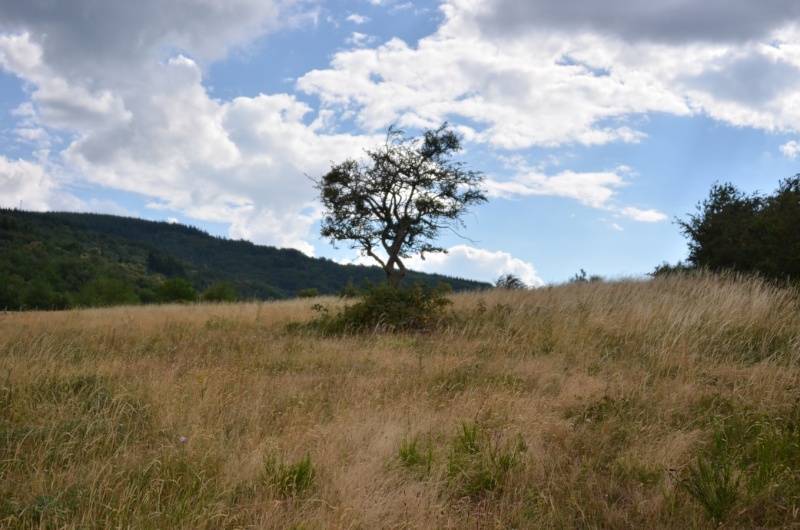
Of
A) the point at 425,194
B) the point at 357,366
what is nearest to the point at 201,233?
the point at 425,194

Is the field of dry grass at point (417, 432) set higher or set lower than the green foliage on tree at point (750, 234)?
lower

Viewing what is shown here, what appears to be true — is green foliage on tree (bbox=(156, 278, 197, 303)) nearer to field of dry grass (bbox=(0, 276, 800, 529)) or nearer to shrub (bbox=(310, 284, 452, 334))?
shrub (bbox=(310, 284, 452, 334))

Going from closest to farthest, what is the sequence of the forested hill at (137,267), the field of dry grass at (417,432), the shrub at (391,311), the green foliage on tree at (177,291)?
the field of dry grass at (417,432) → the shrub at (391,311) → the green foliage on tree at (177,291) → the forested hill at (137,267)

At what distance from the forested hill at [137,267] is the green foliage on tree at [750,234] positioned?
9.94 m

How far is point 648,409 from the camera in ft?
18.8

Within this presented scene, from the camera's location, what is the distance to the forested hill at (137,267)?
56.1m

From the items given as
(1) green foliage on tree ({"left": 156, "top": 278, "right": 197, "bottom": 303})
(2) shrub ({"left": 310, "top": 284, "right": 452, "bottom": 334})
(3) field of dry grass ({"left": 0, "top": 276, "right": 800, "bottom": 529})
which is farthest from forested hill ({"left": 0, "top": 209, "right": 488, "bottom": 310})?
(3) field of dry grass ({"left": 0, "top": 276, "right": 800, "bottom": 529})

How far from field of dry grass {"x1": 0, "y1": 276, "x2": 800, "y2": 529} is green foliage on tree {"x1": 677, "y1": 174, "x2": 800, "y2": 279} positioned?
764cm

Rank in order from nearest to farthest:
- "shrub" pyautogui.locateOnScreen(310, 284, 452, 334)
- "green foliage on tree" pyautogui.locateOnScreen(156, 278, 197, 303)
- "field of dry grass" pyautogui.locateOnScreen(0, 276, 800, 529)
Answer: "field of dry grass" pyautogui.locateOnScreen(0, 276, 800, 529) < "shrub" pyautogui.locateOnScreen(310, 284, 452, 334) < "green foliage on tree" pyautogui.locateOnScreen(156, 278, 197, 303)

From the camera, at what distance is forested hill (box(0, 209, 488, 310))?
56.1 m

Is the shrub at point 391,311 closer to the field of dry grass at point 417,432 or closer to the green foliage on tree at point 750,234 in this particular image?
the field of dry grass at point 417,432

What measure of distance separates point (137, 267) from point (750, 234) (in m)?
111

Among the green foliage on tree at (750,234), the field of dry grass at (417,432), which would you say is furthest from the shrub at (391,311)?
the green foliage on tree at (750,234)

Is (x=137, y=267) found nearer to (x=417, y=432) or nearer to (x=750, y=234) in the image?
(x=750, y=234)
